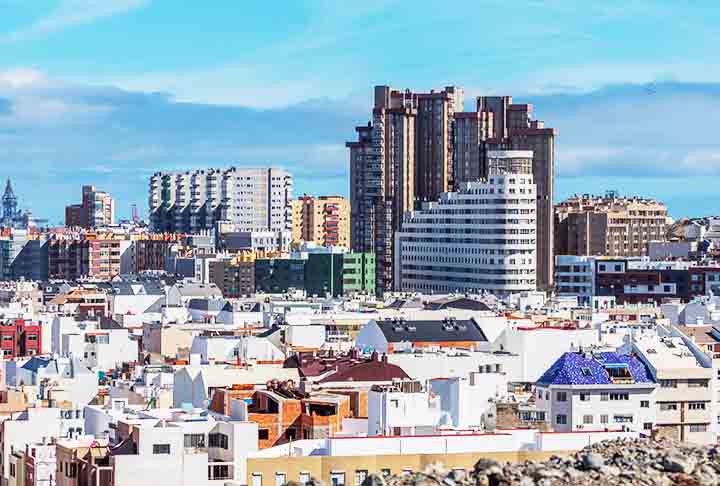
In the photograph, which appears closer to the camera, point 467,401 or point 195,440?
point 195,440

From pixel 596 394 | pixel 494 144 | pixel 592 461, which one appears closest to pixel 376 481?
pixel 592 461

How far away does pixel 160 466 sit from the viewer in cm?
4412

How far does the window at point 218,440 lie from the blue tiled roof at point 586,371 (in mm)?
13424

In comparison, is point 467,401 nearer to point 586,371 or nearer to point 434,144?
point 586,371

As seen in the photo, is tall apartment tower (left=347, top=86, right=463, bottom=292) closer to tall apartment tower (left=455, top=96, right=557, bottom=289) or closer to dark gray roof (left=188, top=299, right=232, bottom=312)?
tall apartment tower (left=455, top=96, right=557, bottom=289)

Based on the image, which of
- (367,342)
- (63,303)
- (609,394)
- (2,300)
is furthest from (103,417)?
(2,300)

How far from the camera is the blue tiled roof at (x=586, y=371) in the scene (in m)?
58.1

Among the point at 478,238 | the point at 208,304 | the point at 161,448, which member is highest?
the point at 478,238

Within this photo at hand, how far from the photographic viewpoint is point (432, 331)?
86.8 m

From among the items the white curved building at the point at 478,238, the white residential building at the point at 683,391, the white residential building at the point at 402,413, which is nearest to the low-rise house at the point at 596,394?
the white residential building at the point at 683,391

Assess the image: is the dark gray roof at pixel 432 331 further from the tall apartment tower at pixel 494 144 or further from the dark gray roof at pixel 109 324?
the tall apartment tower at pixel 494 144

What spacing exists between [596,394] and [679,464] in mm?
28996

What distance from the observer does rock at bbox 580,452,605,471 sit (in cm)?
2903

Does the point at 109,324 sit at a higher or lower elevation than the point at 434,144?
lower
